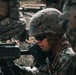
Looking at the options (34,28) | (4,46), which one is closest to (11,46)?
(4,46)

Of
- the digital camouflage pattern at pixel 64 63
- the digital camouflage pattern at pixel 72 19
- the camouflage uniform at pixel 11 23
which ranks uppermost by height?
the digital camouflage pattern at pixel 72 19

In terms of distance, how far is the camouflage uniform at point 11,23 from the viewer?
23.5 ft

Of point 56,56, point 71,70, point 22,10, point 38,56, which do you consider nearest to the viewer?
point 71,70

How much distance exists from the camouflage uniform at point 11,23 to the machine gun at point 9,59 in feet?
4.91

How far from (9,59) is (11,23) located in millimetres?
1777

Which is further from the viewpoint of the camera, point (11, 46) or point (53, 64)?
point (11, 46)

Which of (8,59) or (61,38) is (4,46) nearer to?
(8,59)

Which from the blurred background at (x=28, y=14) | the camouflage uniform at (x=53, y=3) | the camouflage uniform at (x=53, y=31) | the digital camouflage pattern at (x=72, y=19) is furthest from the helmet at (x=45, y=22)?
the camouflage uniform at (x=53, y=3)

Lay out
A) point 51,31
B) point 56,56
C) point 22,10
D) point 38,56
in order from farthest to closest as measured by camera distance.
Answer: point 22,10 → point 38,56 → point 51,31 → point 56,56

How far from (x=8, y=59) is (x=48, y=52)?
786 millimetres

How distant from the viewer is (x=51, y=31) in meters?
5.00

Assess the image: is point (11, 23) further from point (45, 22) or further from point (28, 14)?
point (28, 14)

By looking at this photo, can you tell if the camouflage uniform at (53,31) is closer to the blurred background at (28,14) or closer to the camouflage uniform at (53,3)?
the blurred background at (28,14)

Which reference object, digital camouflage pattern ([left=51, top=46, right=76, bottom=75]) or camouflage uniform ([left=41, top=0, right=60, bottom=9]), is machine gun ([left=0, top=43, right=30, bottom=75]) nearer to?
digital camouflage pattern ([left=51, top=46, right=76, bottom=75])
